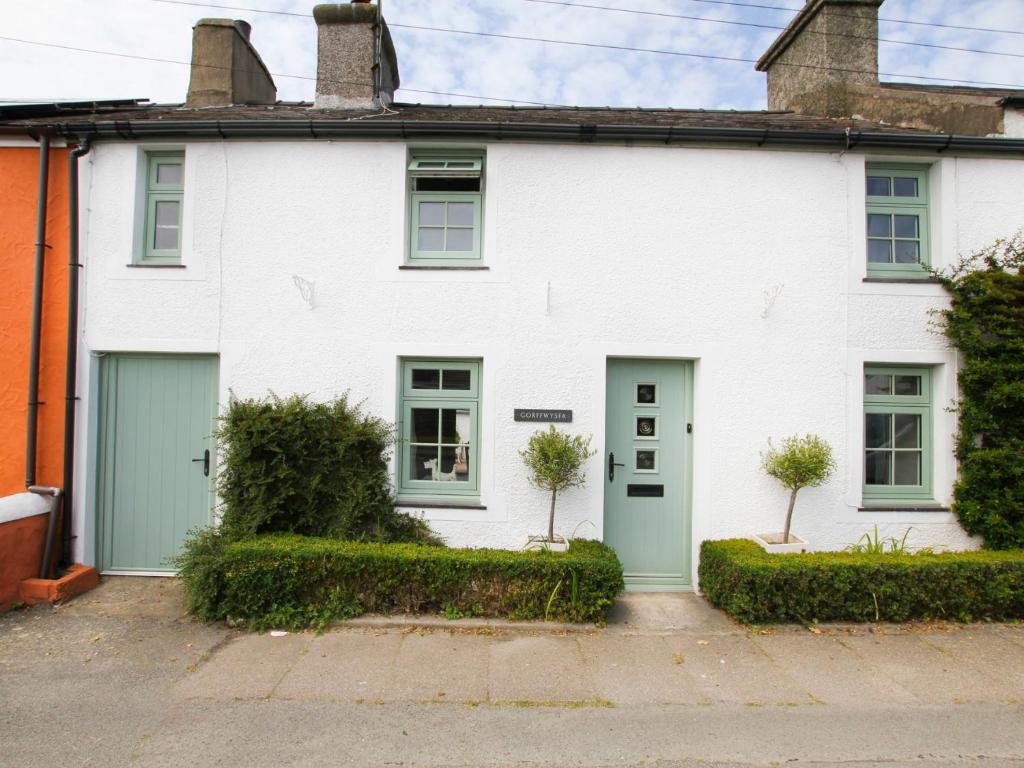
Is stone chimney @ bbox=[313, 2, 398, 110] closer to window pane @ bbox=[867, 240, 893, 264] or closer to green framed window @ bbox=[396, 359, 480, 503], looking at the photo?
green framed window @ bbox=[396, 359, 480, 503]

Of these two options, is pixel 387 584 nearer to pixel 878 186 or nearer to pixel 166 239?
pixel 166 239

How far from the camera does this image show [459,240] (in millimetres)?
6340

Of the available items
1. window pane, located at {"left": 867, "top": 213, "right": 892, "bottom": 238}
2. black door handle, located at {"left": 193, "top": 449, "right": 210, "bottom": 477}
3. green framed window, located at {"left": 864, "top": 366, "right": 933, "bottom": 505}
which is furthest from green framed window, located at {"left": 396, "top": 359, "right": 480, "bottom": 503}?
window pane, located at {"left": 867, "top": 213, "right": 892, "bottom": 238}

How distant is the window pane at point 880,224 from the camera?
6.37 m

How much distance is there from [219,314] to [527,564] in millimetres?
4208

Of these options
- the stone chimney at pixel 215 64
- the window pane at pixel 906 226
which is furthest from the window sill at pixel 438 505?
the stone chimney at pixel 215 64

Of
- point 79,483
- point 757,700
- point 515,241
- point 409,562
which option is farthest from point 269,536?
point 757,700

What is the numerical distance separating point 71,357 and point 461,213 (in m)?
4.42

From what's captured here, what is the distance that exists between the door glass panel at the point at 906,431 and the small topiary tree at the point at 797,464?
95cm

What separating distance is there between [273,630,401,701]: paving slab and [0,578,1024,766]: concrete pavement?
0.02 m

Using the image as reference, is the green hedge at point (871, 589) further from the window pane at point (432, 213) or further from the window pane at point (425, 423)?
the window pane at point (432, 213)

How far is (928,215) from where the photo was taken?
20.9ft

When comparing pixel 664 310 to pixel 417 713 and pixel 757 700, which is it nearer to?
pixel 757 700

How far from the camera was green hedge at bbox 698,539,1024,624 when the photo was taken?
516 centimetres
